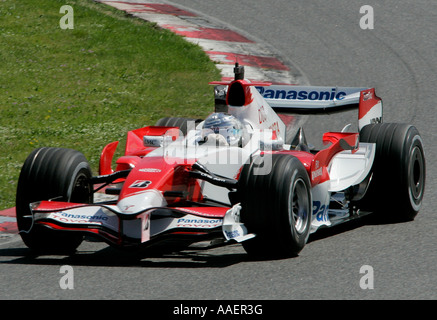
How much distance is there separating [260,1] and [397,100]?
6670 mm

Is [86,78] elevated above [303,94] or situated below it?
below

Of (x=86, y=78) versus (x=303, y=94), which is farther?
(x=86, y=78)

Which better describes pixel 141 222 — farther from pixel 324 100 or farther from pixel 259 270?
pixel 324 100

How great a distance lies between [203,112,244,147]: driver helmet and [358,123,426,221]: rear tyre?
1563mm

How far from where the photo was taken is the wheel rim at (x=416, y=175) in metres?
8.60

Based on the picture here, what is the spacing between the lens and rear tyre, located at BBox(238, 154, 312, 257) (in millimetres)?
6707

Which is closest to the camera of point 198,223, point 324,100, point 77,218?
point 198,223

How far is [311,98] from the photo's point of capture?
960cm

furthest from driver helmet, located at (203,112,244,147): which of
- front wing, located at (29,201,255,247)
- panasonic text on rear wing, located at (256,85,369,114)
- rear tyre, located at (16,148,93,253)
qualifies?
panasonic text on rear wing, located at (256,85,369,114)

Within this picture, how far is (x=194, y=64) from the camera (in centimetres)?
1572

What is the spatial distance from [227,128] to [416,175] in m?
2.28

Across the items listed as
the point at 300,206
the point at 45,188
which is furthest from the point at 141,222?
the point at 300,206

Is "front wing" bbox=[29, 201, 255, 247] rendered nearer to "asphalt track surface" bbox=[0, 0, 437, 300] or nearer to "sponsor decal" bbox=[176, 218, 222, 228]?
"sponsor decal" bbox=[176, 218, 222, 228]

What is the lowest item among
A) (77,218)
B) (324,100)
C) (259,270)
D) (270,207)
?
(259,270)
